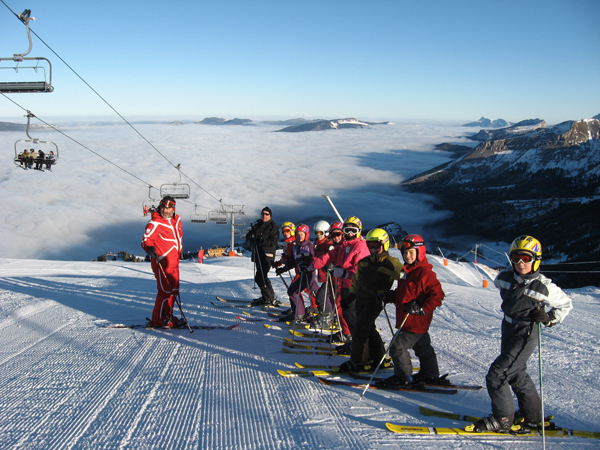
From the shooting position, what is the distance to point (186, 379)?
4.22 metres

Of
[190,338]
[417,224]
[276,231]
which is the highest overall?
[276,231]

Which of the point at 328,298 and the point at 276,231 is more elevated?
the point at 276,231

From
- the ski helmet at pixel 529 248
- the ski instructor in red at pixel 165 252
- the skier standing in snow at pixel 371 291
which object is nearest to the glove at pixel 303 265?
the skier standing in snow at pixel 371 291

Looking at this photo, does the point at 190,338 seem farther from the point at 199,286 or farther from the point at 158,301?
the point at 199,286

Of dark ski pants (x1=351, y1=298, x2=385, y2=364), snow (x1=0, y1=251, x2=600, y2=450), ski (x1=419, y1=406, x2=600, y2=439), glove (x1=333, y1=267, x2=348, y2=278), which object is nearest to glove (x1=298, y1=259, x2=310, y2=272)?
glove (x1=333, y1=267, x2=348, y2=278)

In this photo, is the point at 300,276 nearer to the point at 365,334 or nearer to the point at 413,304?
the point at 365,334

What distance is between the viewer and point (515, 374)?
3232 mm

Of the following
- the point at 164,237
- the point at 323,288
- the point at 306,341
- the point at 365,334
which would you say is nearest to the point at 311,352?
the point at 306,341

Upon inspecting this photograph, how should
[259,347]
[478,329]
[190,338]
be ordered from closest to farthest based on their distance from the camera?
[259,347] < [190,338] < [478,329]

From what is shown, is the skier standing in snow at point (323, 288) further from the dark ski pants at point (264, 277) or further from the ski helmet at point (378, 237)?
the ski helmet at point (378, 237)

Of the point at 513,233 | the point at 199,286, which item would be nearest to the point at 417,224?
the point at 513,233

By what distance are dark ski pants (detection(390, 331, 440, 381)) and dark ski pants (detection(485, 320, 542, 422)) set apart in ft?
2.76

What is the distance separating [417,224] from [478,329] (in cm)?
16665

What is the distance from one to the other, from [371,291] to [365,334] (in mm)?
513
